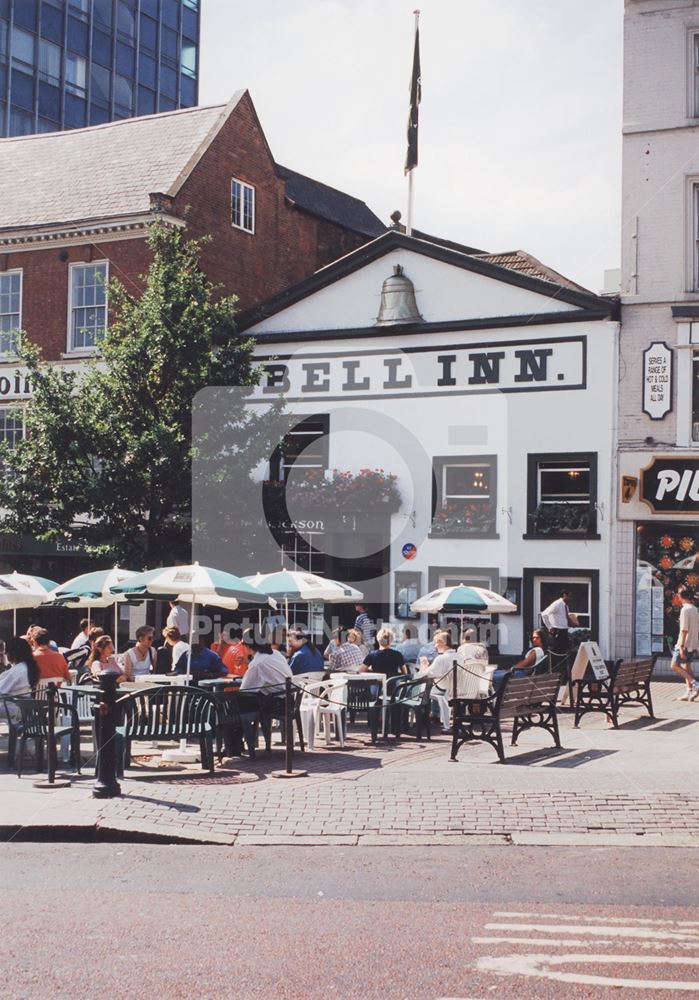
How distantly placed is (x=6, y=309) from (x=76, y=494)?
31.8 feet

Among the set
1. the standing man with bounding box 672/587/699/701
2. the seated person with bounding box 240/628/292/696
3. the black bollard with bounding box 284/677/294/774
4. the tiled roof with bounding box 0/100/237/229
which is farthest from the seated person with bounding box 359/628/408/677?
the tiled roof with bounding box 0/100/237/229

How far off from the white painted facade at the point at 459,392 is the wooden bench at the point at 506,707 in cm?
1012

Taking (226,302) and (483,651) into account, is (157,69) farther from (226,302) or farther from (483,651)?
(483,651)

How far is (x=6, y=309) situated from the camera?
30516mm

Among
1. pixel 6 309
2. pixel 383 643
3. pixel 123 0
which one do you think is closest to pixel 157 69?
pixel 123 0

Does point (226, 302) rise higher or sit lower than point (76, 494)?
higher

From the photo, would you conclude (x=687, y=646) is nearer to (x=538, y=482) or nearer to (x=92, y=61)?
(x=538, y=482)

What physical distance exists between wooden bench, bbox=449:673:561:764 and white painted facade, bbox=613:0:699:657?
32.7 feet

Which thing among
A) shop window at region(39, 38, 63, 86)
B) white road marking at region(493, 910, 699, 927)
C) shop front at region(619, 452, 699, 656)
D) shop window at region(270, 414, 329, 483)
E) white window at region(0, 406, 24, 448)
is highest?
shop window at region(39, 38, 63, 86)

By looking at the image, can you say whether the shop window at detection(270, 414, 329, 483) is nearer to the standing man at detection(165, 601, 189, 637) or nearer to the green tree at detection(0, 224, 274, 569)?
the green tree at detection(0, 224, 274, 569)

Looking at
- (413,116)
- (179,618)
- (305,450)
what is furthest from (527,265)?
(179,618)

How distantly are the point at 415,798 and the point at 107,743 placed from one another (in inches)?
111

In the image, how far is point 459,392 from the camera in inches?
1011

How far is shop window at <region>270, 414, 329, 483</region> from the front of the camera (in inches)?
1054
